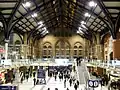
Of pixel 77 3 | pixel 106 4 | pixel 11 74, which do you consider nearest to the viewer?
pixel 106 4

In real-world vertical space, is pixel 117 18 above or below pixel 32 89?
above

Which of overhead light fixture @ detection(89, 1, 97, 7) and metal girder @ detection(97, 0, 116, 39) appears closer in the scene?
metal girder @ detection(97, 0, 116, 39)

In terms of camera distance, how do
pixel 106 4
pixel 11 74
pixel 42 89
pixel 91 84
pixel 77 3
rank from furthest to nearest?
pixel 11 74, pixel 77 3, pixel 42 89, pixel 106 4, pixel 91 84

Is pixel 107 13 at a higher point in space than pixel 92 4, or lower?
lower

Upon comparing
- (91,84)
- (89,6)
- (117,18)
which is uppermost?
(89,6)

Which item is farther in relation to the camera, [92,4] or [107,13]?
[92,4]

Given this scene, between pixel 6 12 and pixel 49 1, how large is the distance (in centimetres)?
822

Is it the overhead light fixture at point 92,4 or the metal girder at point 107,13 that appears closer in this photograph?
the metal girder at point 107,13

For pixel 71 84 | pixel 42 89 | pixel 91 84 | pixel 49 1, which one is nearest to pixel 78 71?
pixel 71 84

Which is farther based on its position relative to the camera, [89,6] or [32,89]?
[89,6]

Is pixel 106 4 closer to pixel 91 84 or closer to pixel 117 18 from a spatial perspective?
pixel 117 18

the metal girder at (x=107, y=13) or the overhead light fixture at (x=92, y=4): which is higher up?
the overhead light fixture at (x=92, y=4)

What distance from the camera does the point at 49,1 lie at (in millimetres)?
41344

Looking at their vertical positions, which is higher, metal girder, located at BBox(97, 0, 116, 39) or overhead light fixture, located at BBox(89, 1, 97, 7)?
overhead light fixture, located at BBox(89, 1, 97, 7)
